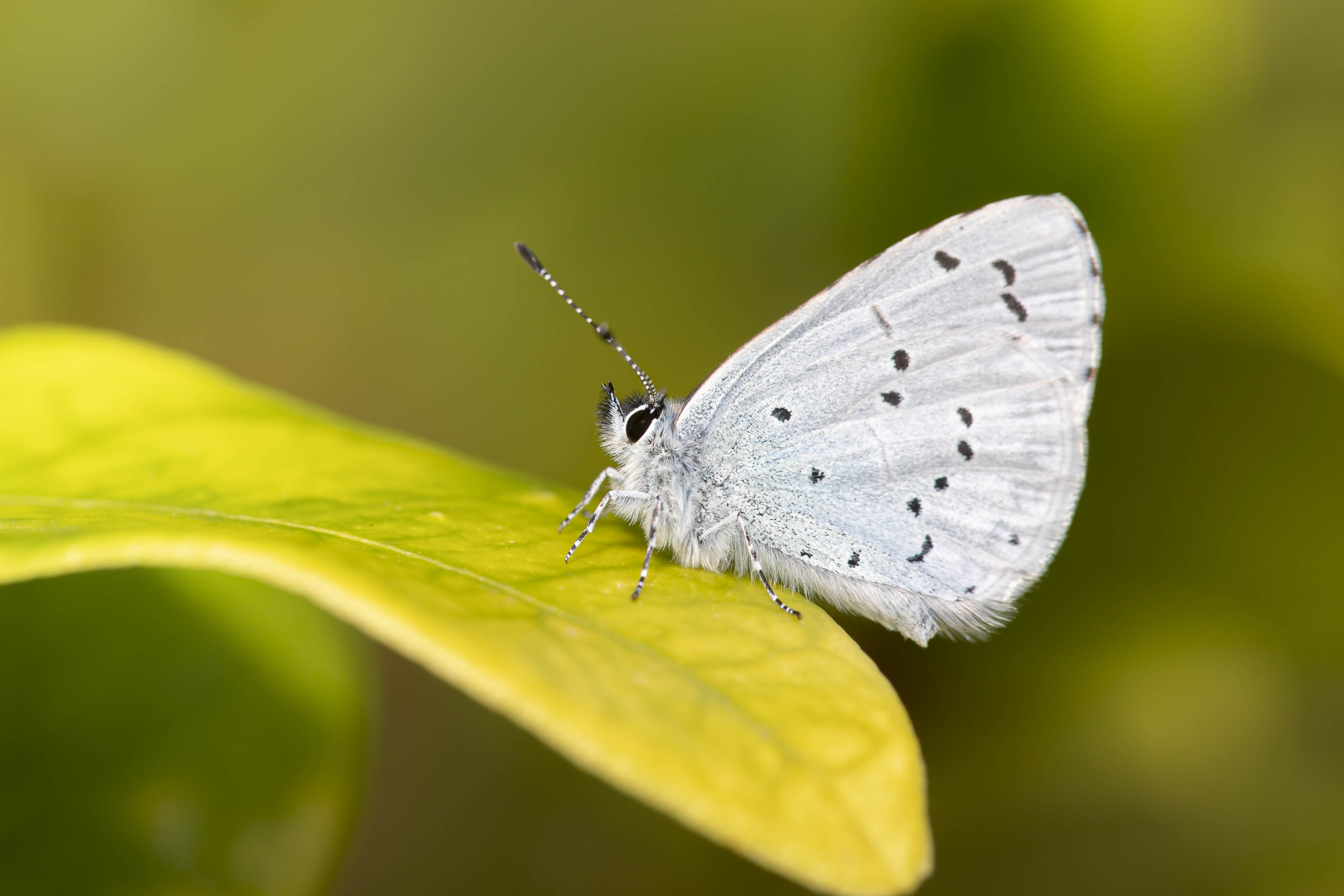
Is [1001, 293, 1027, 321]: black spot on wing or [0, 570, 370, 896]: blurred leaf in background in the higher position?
[0, 570, 370, 896]: blurred leaf in background

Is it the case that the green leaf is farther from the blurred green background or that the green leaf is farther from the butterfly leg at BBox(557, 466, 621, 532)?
the blurred green background

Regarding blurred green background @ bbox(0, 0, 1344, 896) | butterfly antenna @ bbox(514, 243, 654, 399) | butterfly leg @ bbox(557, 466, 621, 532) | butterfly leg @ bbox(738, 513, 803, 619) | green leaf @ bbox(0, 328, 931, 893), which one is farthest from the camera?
butterfly antenna @ bbox(514, 243, 654, 399)

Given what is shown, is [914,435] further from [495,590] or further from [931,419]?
[495,590]

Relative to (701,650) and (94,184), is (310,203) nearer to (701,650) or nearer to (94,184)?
(94,184)

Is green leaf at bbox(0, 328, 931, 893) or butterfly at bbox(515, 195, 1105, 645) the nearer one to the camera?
green leaf at bbox(0, 328, 931, 893)

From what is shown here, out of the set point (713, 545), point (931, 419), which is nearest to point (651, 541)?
point (713, 545)

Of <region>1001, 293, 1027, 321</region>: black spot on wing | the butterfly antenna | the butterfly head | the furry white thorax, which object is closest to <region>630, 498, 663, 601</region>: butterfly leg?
the furry white thorax

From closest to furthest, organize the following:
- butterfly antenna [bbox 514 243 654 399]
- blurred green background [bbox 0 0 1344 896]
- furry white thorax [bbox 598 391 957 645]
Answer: blurred green background [bbox 0 0 1344 896] → furry white thorax [bbox 598 391 957 645] → butterfly antenna [bbox 514 243 654 399]

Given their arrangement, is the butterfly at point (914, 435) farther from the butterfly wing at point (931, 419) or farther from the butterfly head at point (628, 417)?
the butterfly head at point (628, 417)
